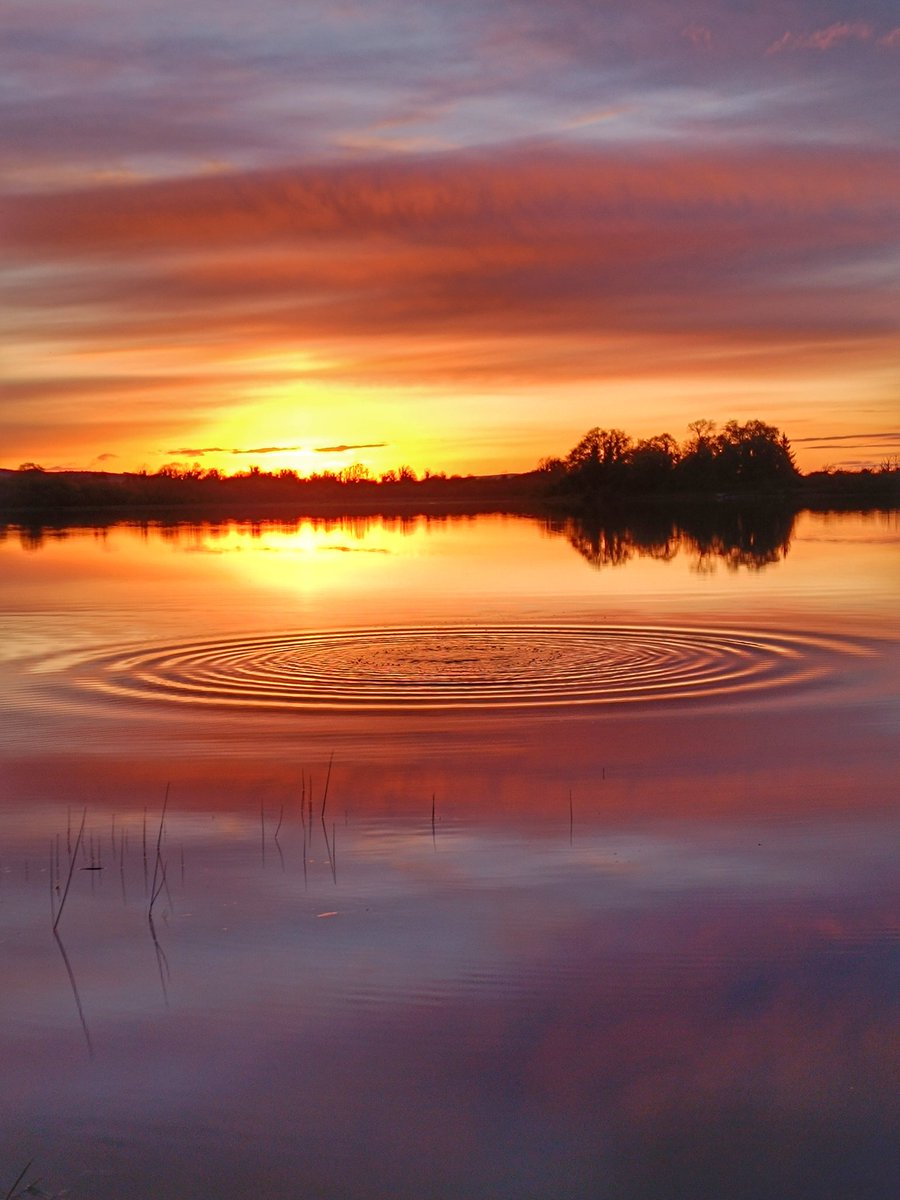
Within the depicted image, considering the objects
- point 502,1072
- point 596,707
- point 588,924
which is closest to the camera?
point 502,1072

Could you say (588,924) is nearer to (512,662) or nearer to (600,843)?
(600,843)

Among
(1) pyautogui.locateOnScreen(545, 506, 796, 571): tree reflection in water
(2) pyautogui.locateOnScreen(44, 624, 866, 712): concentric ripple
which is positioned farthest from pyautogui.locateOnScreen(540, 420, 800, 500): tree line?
(2) pyautogui.locateOnScreen(44, 624, 866, 712): concentric ripple

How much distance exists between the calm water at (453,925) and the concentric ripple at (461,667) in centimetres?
9

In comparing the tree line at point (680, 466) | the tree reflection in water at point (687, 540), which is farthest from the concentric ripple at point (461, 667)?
the tree line at point (680, 466)

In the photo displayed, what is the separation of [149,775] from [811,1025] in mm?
5858

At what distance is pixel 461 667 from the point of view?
49.3 ft

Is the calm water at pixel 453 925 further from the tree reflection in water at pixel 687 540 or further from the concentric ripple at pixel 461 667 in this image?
the tree reflection in water at pixel 687 540

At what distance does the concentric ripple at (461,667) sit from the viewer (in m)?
13.2

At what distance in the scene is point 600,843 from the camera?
812cm

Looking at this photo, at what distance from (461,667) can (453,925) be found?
8.40m

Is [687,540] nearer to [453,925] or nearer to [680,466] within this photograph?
[453,925]

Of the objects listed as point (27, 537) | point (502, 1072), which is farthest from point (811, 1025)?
point (27, 537)

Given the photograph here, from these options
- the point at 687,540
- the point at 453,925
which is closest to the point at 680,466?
the point at 687,540

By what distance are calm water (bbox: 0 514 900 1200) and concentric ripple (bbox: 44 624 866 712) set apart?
86 mm
